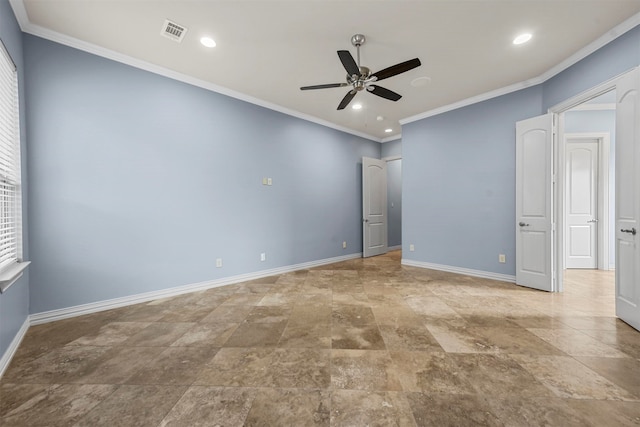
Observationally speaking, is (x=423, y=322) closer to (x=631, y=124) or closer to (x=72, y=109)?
(x=631, y=124)

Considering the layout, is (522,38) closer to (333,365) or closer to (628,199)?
(628,199)

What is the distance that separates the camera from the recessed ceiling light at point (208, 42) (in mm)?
2555

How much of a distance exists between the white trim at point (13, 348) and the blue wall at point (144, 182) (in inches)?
7.9

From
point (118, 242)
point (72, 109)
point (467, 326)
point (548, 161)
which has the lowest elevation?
point (467, 326)

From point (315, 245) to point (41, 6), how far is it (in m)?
4.39

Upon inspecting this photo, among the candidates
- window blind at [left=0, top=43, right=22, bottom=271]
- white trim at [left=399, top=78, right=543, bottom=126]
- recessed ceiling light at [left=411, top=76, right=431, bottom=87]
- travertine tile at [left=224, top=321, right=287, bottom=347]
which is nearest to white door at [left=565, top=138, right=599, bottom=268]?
white trim at [left=399, top=78, right=543, bottom=126]

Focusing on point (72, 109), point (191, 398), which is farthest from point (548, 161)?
point (72, 109)

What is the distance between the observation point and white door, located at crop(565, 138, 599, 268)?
437 cm

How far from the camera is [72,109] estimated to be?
2.55 m

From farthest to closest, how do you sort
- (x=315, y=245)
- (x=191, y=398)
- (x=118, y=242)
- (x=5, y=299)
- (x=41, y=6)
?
(x=315, y=245) → (x=118, y=242) → (x=41, y=6) → (x=5, y=299) → (x=191, y=398)

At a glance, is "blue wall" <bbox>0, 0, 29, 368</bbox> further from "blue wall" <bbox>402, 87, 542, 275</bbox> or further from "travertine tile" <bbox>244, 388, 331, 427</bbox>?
"blue wall" <bbox>402, 87, 542, 275</bbox>

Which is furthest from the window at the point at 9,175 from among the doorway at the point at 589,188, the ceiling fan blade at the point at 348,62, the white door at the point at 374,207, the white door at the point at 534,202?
the doorway at the point at 589,188

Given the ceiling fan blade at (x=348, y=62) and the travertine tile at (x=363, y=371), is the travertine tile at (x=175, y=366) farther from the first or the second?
the ceiling fan blade at (x=348, y=62)

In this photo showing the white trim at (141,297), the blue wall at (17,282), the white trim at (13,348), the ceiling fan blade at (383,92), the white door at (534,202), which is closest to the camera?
the white trim at (13,348)
